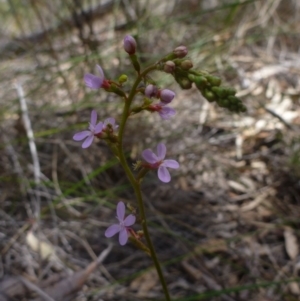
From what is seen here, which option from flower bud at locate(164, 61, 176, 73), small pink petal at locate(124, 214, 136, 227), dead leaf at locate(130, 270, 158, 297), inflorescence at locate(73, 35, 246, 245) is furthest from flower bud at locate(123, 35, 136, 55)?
dead leaf at locate(130, 270, 158, 297)

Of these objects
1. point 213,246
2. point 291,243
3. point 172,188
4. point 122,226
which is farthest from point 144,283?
point 122,226

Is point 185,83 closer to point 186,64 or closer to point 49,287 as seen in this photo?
point 186,64

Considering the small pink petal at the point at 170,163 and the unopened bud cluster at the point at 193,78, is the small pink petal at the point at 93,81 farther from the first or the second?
the small pink petal at the point at 170,163

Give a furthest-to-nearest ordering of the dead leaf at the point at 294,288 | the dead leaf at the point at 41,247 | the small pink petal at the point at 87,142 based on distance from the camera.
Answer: the dead leaf at the point at 41,247 < the dead leaf at the point at 294,288 < the small pink petal at the point at 87,142

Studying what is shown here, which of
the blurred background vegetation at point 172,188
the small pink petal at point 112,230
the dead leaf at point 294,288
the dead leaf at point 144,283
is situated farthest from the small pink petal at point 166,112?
the dead leaf at point 294,288

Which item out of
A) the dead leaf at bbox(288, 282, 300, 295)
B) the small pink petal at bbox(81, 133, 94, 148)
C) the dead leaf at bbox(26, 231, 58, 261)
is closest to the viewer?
the small pink petal at bbox(81, 133, 94, 148)

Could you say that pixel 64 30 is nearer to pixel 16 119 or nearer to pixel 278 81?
pixel 16 119

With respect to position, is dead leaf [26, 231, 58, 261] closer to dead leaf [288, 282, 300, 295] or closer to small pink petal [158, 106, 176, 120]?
dead leaf [288, 282, 300, 295]
